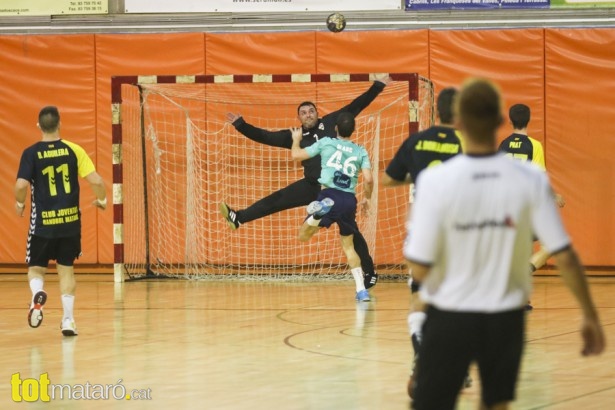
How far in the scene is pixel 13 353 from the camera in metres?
9.70

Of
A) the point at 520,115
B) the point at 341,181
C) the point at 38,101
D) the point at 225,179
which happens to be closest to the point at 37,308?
the point at 341,181

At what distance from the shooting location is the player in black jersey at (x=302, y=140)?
15.1 m

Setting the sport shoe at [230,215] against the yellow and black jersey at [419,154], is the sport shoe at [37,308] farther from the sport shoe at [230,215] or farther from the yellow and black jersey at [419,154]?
the sport shoe at [230,215]

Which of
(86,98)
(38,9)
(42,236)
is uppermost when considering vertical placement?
(38,9)

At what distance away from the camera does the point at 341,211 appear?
1349 centimetres

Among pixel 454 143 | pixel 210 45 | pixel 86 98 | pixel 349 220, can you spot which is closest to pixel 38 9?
pixel 86 98

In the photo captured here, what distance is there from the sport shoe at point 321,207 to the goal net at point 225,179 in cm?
379

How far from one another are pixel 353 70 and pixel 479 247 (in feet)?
44.6

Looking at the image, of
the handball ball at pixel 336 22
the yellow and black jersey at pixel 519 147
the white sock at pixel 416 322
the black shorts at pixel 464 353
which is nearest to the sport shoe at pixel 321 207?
the yellow and black jersey at pixel 519 147

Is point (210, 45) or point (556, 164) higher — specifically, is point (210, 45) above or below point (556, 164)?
above

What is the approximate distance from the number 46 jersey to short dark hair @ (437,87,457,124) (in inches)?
232

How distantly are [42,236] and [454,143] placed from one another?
494 centimetres

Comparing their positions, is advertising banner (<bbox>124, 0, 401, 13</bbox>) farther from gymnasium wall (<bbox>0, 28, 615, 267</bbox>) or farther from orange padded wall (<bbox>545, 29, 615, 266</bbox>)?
orange padded wall (<bbox>545, 29, 615, 266</bbox>)

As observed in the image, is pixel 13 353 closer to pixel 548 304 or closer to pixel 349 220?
pixel 349 220
